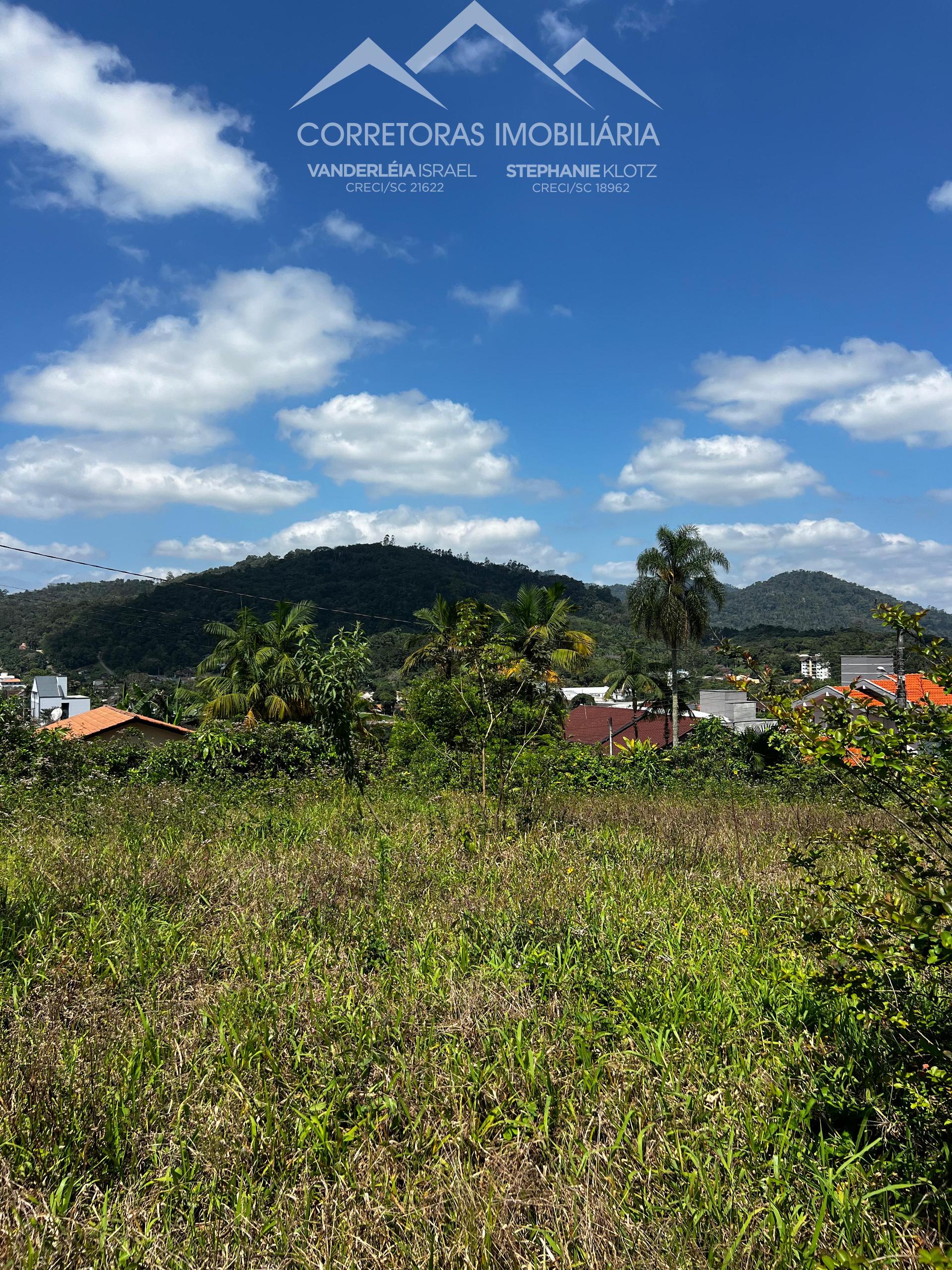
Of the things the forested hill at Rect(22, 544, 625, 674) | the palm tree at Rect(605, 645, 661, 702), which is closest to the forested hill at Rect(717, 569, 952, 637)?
the forested hill at Rect(22, 544, 625, 674)

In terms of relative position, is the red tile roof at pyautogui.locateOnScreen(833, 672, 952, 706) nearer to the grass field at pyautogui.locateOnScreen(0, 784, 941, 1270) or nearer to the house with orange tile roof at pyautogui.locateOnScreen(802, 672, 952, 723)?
the house with orange tile roof at pyautogui.locateOnScreen(802, 672, 952, 723)

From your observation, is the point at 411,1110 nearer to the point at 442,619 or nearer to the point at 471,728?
Result: the point at 471,728

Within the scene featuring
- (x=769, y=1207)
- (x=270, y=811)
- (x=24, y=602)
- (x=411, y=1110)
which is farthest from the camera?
(x=24, y=602)

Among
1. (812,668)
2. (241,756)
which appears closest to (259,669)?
(241,756)

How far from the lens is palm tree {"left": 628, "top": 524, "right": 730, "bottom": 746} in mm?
30438

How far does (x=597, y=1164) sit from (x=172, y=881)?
3.63 m

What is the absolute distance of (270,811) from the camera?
Result: 806 cm

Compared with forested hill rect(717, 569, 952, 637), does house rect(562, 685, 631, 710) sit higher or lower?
lower

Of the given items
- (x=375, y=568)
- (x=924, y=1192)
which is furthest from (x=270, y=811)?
(x=375, y=568)

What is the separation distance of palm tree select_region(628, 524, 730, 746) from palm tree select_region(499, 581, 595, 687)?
158 inches

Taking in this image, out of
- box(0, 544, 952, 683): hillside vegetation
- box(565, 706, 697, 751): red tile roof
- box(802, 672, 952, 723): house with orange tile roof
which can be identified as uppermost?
box(0, 544, 952, 683): hillside vegetation

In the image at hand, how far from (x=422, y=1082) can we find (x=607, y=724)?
1305 inches

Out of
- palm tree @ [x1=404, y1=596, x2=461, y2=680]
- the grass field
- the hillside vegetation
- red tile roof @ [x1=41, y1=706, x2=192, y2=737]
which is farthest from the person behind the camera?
the hillside vegetation

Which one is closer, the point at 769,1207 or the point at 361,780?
the point at 769,1207
